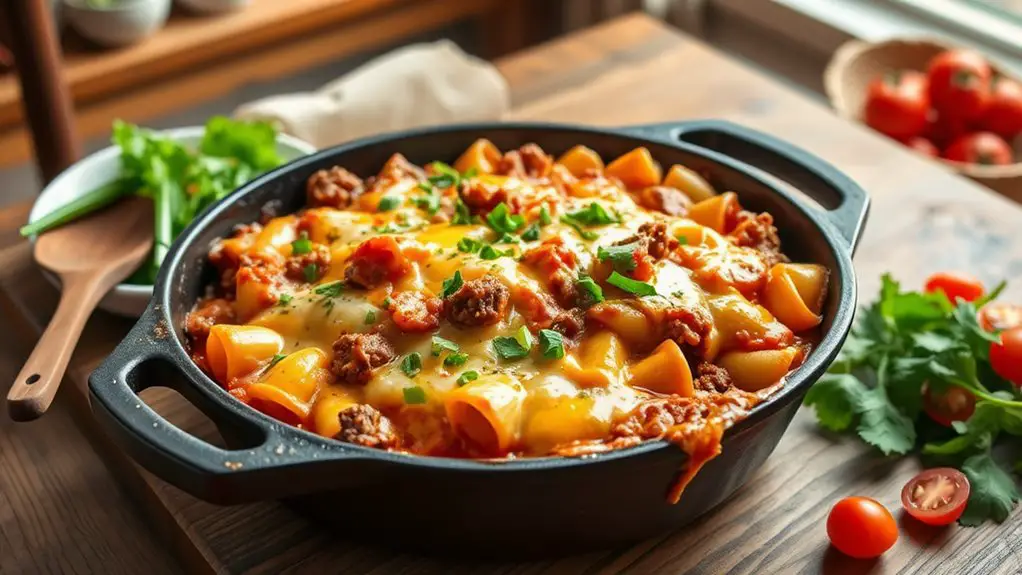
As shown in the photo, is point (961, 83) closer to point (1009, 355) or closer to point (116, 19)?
point (1009, 355)

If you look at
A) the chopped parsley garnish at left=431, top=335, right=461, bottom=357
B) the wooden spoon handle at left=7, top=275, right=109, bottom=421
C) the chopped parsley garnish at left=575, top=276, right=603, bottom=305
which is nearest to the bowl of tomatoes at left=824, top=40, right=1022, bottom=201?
the chopped parsley garnish at left=575, top=276, right=603, bottom=305

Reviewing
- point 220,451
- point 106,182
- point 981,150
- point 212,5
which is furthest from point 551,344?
point 212,5

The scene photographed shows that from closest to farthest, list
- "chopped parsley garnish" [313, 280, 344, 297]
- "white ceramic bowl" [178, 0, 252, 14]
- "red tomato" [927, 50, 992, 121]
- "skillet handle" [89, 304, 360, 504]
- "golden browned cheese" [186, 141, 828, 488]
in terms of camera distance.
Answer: "skillet handle" [89, 304, 360, 504]
"golden browned cheese" [186, 141, 828, 488]
"chopped parsley garnish" [313, 280, 344, 297]
"red tomato" [927, 50, 992, 121]
"white ceramic bowl" [178, 0, 252, 14]

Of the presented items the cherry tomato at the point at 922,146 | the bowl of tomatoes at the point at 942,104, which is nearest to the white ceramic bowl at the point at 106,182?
the bowl of tomatoes at the point at 942,104

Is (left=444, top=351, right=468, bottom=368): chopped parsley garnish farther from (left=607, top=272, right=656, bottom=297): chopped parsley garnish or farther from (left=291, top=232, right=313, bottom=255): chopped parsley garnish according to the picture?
(left=291, top=232, right=313, bottom=255): chopped parsley garnish

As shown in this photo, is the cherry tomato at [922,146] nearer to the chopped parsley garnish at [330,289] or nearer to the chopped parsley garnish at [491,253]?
the chopped parsley garnish at [491,253]

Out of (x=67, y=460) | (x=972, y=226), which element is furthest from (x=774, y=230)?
(x=67, y=460)
